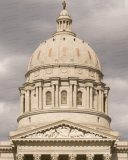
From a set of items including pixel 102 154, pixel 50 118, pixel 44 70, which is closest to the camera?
pixel 102 154

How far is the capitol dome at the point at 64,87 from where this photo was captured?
10412cm

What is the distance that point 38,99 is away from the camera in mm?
106750

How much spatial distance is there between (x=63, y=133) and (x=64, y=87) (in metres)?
17.2

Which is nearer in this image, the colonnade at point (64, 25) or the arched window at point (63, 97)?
the arched window at point (63, 97)

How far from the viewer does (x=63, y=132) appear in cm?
9119

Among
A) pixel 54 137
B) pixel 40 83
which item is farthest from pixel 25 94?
pixel 54 137

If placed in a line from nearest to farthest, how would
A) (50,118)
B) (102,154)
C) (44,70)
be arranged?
(102,154) < (50,118) < (44,70)

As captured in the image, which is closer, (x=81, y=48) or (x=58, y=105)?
(x=58, y=105)

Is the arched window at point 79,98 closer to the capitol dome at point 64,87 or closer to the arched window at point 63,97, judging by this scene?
the capitol dome at point 64,87

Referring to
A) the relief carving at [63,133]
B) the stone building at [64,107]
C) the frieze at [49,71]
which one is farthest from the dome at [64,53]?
the relief carving at [63,133]

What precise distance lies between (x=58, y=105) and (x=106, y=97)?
A: 11123mm

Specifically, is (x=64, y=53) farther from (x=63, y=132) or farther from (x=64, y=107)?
(x=63, y=132)

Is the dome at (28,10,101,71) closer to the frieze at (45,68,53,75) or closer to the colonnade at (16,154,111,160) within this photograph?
the frieze at (45,68,53,75)

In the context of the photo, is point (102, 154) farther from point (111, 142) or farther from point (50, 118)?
point (50, 118)
